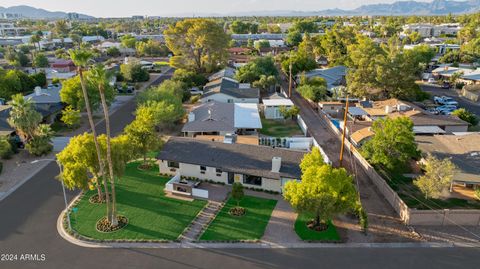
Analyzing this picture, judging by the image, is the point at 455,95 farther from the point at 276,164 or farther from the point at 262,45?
the point at 262,45

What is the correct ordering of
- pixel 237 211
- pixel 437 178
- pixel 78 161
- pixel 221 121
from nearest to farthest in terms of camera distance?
pixel 78 161, pixel 437 178, pixel 237 211, pixel 221 121

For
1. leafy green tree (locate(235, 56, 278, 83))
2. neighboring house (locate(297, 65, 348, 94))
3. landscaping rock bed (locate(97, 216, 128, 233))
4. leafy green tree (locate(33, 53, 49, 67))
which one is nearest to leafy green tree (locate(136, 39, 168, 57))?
leafy green tree (locate(33, 53, 49, 67))

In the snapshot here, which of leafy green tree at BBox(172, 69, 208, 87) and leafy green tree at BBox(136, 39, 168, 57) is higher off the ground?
leafy green tree at BBox(136, 39, 168, 57)

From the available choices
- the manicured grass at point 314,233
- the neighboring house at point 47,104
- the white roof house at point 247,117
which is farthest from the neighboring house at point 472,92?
the neighboring house at point 47,104

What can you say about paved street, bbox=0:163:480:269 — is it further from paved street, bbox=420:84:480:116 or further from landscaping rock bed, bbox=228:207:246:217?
paved street, bbox=420:84:480:116

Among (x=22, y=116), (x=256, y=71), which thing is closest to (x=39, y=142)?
(x=22, y=116)

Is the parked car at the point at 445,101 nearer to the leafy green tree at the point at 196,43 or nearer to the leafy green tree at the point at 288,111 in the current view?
the leafy green tree at the point at 288,111
